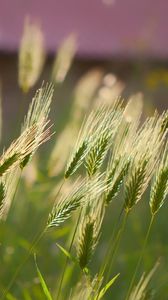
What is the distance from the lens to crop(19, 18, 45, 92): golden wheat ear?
135 cm

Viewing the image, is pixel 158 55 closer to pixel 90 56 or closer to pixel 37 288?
pixel 90 56

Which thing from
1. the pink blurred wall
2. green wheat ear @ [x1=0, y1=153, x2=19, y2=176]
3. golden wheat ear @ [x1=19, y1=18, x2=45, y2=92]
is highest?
the pink blurred wall

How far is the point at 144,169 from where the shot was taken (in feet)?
3.23

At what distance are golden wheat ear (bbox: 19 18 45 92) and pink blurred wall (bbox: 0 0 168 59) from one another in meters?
2.63

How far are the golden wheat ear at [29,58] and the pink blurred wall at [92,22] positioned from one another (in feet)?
8.63

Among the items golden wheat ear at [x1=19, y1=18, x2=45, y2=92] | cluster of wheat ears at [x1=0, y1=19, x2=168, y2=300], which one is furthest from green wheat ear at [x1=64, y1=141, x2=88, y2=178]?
golden wheat ear at [x1=19, y1=18, x2=45, y2=92]

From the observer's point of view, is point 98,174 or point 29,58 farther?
point 29,58

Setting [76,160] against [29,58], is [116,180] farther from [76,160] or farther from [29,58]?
[29,58]

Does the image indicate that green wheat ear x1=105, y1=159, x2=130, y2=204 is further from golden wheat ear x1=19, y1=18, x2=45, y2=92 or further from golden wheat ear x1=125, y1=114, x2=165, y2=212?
golden wheat ear x1=19, y1=18, x2=45, y2=92

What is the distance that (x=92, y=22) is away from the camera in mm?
4281

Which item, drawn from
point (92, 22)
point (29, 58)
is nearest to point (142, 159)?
point (29, 58)

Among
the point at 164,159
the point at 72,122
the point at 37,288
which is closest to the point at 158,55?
the point at 72,122

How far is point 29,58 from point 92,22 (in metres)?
2.92

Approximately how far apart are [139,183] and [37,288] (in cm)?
45
